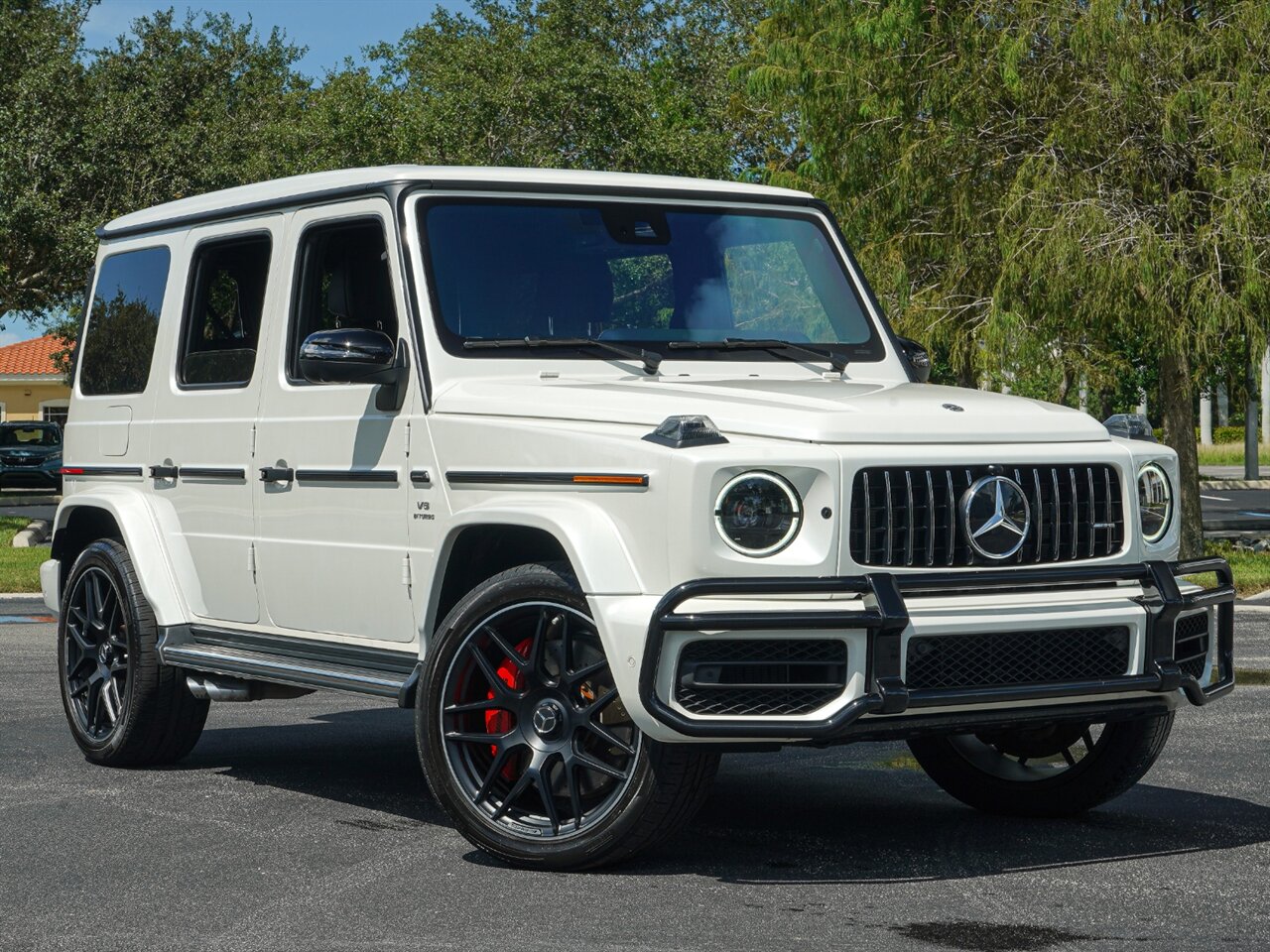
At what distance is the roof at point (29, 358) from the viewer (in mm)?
85250

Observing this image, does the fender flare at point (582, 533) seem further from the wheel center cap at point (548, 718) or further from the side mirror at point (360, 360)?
the side mirror at point (360, 360)

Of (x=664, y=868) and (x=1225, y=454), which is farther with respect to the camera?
(x=1225, y=454)

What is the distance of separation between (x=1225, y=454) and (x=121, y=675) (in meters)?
59.2

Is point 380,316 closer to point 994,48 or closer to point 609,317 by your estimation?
point 609,317

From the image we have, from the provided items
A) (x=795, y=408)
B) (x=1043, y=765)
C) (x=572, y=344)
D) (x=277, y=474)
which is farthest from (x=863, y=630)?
(x=277, y=474)

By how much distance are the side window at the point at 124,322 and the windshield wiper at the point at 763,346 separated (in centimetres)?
253

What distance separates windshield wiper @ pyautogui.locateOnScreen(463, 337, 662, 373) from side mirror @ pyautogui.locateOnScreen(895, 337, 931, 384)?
117 centimetres

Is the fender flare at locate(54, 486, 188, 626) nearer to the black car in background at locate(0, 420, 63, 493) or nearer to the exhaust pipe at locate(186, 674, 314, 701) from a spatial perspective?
the exhaust pipe at locate(186, 674, 314, 701)

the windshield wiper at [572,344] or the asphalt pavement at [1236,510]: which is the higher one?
the windshield wiper at [572,344]

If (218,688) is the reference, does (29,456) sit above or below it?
below

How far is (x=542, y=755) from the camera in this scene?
595 centimetres

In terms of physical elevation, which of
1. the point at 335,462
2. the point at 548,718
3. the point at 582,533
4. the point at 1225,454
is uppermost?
the point at 335,462

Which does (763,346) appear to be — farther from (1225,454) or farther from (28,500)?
(1225,454)

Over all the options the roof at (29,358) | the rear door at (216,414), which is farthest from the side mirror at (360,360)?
the roof at (29,358)
